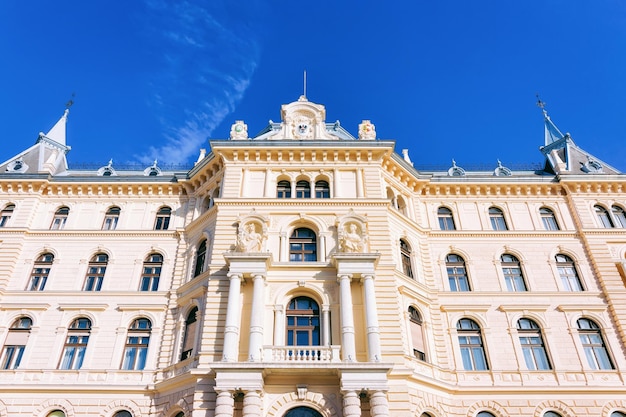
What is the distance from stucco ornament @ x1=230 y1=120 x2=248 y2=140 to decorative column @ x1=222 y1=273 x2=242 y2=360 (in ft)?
33.6

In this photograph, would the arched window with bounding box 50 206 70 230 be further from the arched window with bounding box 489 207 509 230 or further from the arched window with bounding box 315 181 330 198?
the arched window with bounding box 489 207 509 230

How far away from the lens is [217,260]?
2564 centimetres

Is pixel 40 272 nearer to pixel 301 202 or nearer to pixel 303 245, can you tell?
pixel 303 245

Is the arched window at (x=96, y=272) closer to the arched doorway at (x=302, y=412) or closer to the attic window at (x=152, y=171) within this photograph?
the attic window at (x=152, y=171)

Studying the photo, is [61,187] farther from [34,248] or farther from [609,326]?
[609,326]

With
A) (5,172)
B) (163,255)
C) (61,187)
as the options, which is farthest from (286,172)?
(5,172)

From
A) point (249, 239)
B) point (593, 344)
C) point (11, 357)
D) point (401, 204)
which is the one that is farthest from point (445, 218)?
point (11, 357)

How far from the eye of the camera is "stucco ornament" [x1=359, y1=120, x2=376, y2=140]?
3055 centimetres

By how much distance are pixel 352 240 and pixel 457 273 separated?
7934 millimetres

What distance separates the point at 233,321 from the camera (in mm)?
22719

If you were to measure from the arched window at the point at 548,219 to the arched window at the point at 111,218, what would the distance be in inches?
1084

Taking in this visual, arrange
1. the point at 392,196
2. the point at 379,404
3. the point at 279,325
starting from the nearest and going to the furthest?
the point at 379,404
the point at 279,325
the point at 392,196

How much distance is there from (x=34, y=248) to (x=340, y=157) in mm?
19447

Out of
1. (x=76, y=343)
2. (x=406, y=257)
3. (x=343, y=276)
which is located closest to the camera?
(x=343, y=276)
